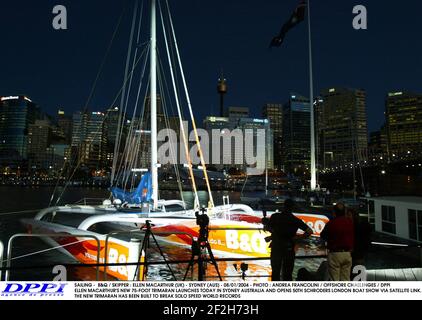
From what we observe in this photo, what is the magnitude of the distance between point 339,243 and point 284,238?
97 centimetres

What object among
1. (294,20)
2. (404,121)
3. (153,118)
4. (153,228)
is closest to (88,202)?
(294,20)

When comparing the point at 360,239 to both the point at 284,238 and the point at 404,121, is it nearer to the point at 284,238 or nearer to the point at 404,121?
the point at 284,238

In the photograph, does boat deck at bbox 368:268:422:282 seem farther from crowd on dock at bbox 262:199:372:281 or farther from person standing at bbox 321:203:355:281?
person standing at bbox 321:203:355:281

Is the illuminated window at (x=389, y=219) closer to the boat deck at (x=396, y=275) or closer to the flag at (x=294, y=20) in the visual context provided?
the boat deck at (x=396, y=275)

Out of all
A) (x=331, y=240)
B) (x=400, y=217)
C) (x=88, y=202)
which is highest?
(x=331, y=240)

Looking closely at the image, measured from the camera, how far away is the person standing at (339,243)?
212 inches

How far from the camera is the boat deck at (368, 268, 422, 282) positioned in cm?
758

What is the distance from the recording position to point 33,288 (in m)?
5.03

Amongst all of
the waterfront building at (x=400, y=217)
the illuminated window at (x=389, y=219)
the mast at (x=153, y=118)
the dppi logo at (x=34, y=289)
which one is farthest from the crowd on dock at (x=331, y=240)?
the illuminated window at (x=389, y=219)

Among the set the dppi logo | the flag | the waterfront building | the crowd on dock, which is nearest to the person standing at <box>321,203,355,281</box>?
the crowd on dock

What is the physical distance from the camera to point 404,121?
193 m

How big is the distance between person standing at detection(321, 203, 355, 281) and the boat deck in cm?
261
